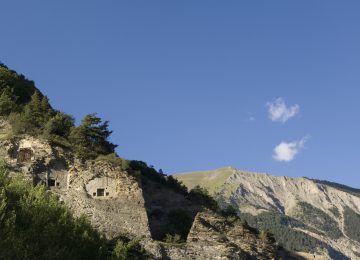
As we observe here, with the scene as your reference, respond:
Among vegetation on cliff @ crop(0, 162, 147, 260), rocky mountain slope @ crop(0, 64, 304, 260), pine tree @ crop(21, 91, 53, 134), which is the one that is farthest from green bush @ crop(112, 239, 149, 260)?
→ pine tree @ crop(21, 91, 53, 134)

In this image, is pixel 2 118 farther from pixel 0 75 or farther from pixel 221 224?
pixel 221 224

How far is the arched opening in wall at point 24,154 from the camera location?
44.6 m

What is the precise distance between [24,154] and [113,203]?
28.6ft

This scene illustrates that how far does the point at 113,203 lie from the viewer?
42938mm

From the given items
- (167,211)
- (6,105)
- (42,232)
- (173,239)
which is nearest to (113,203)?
(173,239)

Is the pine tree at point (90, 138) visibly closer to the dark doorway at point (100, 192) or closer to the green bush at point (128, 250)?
the dark doorway at point (100, 192)

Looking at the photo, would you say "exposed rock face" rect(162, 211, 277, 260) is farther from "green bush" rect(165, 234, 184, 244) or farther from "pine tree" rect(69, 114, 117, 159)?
"pine tree" rect(69, 114, 117, 159)

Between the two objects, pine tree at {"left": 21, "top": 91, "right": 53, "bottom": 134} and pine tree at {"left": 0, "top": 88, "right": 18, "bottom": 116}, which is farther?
pine tree at {"left": 0, "top": 88, "right": 18, "bottom": 116}

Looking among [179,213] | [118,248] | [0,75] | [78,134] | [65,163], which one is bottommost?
[118,248]

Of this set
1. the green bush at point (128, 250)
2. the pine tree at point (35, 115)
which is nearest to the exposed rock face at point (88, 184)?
the pine tree at point (35, 115)

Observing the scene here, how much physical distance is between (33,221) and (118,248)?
6.55 m

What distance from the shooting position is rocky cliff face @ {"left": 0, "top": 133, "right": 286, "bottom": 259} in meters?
40.8

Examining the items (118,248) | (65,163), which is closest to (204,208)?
(65,163)

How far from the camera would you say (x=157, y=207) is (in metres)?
50.6
